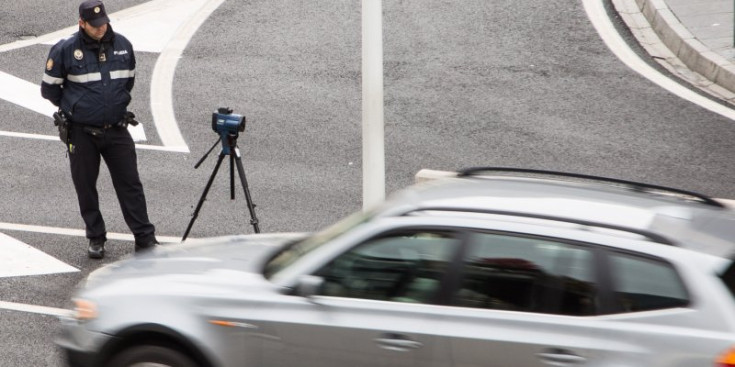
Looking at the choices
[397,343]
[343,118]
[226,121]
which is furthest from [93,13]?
[397,343]

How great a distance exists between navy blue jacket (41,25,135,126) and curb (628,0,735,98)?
23.6 feet

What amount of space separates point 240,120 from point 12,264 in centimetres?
219

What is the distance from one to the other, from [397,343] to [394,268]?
416 mm

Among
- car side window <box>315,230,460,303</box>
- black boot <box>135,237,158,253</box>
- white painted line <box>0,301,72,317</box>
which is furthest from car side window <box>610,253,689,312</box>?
black boot <box>135,237,158,253</box>

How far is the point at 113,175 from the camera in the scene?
9617 millimetres

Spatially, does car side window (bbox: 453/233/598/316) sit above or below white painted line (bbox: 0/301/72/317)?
above

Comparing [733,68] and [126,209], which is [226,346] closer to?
[126,209]

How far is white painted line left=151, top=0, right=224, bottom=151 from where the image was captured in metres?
12.4

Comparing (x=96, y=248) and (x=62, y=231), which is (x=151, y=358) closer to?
(x=96, y=248)

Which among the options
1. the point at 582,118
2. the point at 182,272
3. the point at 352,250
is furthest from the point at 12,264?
the point at 582,118

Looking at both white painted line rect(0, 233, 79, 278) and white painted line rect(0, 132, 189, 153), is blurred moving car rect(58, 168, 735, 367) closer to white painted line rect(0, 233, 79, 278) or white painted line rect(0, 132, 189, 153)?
white painted line rect(0, 233, 79, 278)

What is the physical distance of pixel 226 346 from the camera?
240 inches

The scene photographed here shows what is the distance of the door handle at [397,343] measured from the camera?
5.78m

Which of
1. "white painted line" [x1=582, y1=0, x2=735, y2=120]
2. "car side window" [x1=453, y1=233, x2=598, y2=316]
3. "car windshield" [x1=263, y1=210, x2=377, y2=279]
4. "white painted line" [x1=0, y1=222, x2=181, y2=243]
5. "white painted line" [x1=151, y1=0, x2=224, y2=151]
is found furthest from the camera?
"white painted line" [x1=582, y1=0, x2=735, y2=120]
